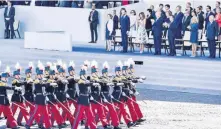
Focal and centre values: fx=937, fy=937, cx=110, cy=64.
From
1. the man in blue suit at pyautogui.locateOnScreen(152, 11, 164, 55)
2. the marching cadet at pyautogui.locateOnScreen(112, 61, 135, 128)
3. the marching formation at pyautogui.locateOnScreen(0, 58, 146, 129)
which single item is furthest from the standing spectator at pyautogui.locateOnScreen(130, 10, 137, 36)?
the marching cadet at pyautogui.locateOnScreen(112, 61, 135, 128)

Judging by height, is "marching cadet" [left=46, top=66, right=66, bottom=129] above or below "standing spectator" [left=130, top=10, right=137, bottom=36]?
below

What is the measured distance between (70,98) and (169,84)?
8411mm

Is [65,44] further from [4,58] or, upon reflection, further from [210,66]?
[210,66]

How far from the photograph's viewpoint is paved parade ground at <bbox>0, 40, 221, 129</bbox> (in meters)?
27.6

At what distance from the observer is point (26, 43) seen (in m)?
39.3

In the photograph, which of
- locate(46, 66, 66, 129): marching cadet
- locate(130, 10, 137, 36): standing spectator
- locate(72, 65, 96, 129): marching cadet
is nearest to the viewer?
locate(72, 65, 96, 129): marching cadet

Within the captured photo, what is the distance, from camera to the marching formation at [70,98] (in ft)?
82.4

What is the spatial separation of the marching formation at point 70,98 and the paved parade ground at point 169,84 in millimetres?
752

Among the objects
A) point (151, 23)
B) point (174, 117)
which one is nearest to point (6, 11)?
point (151, 23)

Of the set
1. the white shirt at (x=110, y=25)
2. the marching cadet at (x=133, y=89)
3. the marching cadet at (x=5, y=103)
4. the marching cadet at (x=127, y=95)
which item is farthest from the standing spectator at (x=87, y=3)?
the marching cadet at (x=5, y=103)

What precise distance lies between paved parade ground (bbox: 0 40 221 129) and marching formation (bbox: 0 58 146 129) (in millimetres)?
752

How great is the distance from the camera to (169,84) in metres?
34.0

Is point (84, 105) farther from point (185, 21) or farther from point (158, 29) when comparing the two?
point (185, 21)

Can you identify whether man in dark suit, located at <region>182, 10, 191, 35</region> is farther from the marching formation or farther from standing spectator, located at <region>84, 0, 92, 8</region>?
the marching formation
